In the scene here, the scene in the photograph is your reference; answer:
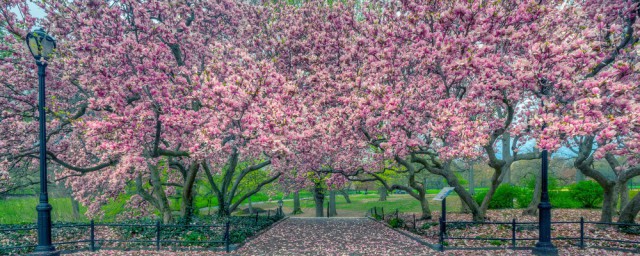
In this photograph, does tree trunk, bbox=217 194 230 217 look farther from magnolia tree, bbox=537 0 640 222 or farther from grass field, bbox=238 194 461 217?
grass field, bbox=238 194 461 217

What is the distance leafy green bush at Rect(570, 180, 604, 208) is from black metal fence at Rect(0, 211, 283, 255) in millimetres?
21545

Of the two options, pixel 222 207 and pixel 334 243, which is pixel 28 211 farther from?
pixel 334 243

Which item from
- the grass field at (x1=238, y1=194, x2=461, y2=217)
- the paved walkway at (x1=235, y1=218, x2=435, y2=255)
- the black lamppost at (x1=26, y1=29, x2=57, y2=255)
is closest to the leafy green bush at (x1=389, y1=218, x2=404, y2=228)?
the paved walkway at (x1=235, y1=218, x2=435, y2=255)

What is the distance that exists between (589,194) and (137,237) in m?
25.7

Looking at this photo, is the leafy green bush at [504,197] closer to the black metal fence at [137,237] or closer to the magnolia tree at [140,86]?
the black metal fence at [137,237]

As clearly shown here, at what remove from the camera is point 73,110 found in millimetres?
15844

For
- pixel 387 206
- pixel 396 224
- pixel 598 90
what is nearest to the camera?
pixel 598 90

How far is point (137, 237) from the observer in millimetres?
13008

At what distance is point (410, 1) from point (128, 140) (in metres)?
10.0

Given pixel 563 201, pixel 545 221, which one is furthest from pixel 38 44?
pixel 563 201

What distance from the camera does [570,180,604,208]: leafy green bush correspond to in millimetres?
22109

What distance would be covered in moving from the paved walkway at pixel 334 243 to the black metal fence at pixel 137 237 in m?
1.05

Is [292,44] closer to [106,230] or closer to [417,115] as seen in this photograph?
[417,115]

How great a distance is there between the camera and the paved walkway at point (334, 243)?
11.4m
